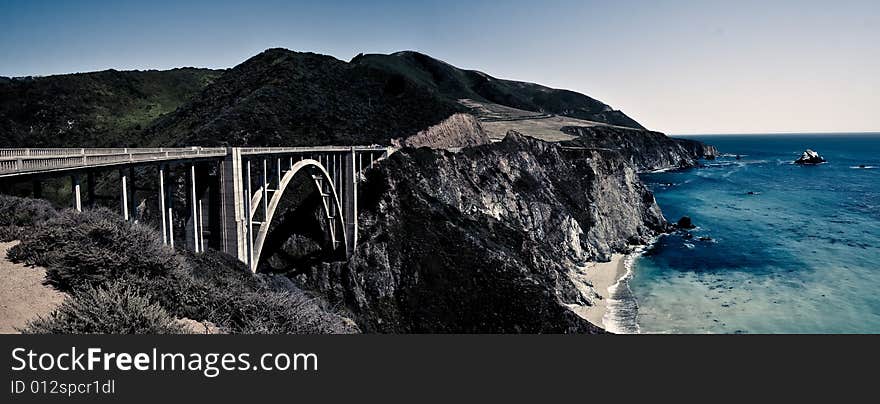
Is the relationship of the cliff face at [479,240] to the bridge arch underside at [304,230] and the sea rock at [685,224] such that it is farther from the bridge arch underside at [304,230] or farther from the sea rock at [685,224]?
the sea rock at [685,224]

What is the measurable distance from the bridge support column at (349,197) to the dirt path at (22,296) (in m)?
30.6

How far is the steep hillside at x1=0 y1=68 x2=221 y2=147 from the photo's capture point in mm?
75500

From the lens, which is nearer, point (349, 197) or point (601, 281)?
point (349, 197)

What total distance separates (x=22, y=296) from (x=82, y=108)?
96255mm

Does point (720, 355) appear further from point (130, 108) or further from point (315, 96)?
point (130, 108)

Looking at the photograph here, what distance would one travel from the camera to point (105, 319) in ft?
28.6

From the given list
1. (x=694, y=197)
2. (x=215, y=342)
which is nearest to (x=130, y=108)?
(x=215, y=342)

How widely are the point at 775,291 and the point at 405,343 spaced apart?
4906 cm

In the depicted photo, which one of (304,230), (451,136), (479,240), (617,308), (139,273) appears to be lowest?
(617,308)

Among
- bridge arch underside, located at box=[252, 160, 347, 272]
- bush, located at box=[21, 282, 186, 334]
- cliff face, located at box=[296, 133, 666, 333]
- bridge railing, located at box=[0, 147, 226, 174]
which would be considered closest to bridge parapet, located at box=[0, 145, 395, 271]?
bridge railing, located at box=[0, 147, 226, 174]

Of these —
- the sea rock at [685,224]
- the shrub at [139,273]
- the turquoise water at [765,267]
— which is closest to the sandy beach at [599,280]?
the turquoise water at [765,267]

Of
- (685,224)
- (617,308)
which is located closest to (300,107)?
(617,308)

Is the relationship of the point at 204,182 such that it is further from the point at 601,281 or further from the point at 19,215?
the point at 601,281

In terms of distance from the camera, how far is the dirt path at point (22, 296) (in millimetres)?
9523
